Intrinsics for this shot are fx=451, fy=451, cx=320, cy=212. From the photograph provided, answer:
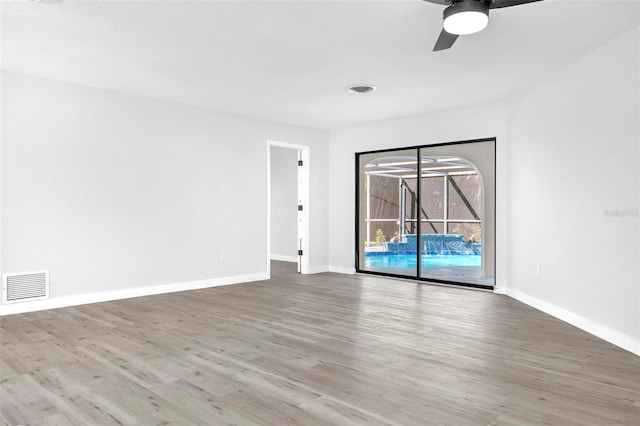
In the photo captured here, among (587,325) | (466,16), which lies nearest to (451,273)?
(587,325)

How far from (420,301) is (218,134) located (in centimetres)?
343

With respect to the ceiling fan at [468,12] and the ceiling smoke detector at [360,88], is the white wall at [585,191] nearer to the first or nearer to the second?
the ceiling fan at [468,12]

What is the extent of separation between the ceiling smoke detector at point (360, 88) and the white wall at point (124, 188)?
1.97 metres

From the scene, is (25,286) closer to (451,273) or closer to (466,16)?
(466,16)

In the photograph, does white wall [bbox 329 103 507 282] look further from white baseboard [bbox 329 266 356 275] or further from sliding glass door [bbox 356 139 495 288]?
sliding glass door [bbox 356 139 495 288]

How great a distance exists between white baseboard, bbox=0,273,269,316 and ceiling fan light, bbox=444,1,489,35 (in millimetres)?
4384

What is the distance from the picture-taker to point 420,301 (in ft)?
16.8

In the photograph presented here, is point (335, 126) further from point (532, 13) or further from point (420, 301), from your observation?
point (532, 13)

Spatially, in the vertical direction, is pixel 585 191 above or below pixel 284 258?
above

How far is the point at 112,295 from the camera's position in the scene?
5.12 meters

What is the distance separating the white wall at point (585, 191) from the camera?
11.3 ft

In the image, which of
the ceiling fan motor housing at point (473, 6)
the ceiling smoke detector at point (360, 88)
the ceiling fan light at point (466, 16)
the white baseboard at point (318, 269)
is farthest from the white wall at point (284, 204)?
the ceiling fan motor housing at point (473, 6)

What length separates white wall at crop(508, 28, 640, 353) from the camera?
11.3 feet

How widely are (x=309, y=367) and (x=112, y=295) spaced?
318 cm
